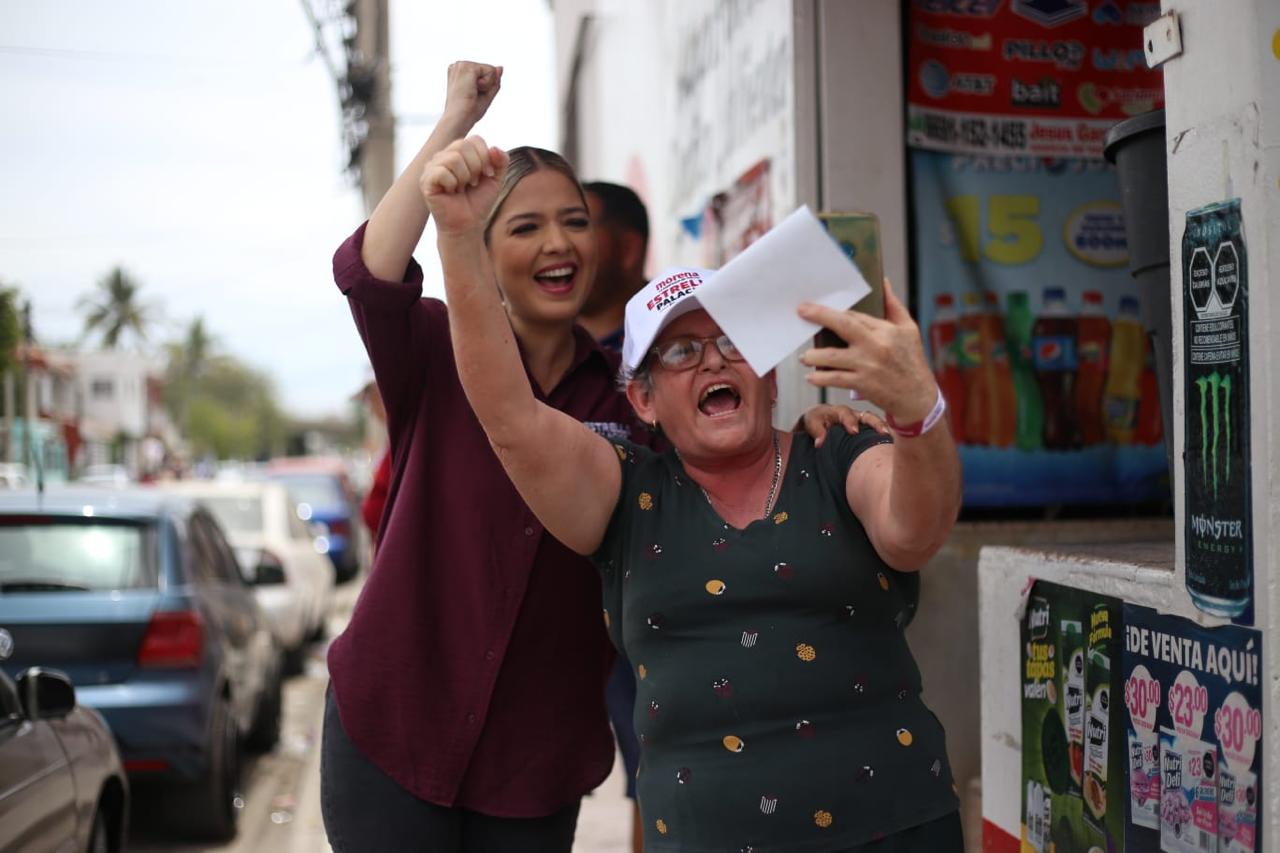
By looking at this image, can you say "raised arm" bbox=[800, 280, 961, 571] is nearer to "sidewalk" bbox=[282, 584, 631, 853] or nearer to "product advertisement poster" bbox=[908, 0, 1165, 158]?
"product advertisement poster" bbox=[908, 0, 1165, 158]

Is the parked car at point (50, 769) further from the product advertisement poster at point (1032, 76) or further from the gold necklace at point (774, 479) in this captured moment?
the product advertisement poster at point (1032, 76)

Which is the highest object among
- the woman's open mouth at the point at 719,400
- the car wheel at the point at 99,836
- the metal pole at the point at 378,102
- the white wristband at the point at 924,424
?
the metal pole at the point at 378,102

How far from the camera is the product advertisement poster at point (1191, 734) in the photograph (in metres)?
2.34

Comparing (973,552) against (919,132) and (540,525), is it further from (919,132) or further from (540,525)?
(540,525)

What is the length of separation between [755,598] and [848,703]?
0.22 meters

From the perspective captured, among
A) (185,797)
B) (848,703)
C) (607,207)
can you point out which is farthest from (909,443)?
(185,797)

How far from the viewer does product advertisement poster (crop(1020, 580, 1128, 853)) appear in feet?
9.17

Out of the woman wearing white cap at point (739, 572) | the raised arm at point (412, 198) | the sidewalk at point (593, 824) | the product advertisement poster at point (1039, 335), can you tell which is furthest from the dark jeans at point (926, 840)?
the sidewalk at point (593, 824)

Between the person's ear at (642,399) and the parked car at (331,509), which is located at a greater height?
the person's ear at (642,399)

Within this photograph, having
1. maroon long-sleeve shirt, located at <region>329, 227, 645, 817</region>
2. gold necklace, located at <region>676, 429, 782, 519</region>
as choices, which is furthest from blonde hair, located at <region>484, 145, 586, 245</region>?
gold necklace, located at <region>676, 429, 782, 519</region>

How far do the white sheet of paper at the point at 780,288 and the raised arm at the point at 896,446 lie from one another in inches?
1.2

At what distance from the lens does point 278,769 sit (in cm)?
806

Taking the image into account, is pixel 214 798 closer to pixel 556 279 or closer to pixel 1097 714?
pixel 556 279

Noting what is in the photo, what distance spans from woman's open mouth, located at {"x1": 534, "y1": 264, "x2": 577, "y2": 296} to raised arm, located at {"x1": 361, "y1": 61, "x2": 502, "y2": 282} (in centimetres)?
35
